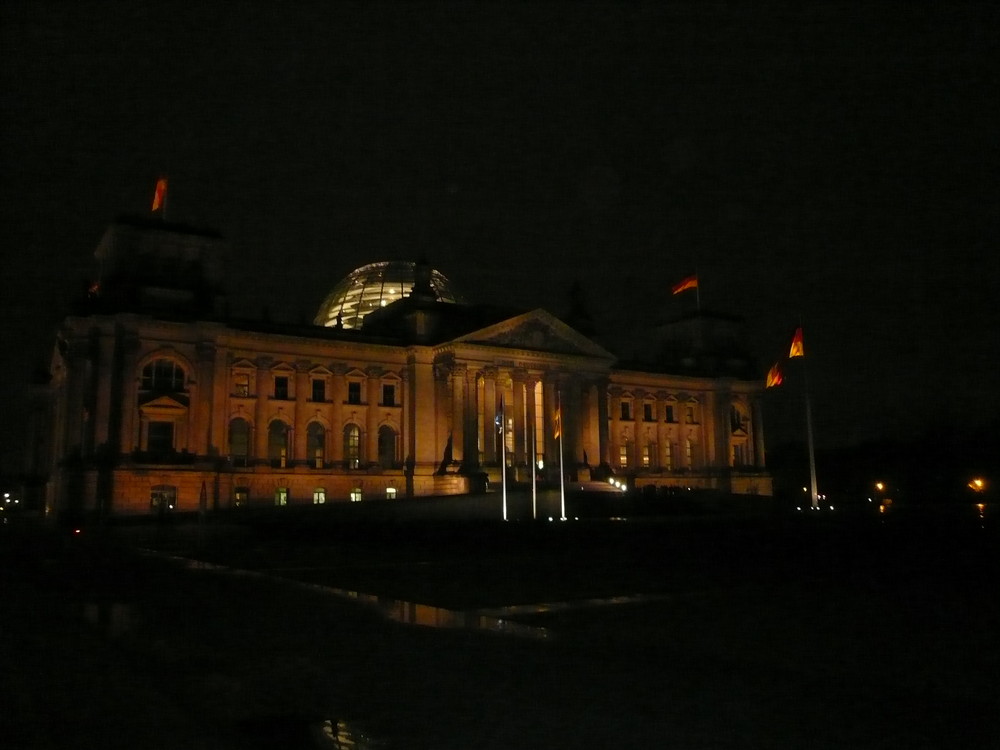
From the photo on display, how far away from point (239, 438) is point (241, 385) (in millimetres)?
4222

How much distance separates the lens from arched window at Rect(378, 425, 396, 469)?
77375 millimetres

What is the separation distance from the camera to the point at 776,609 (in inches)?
680

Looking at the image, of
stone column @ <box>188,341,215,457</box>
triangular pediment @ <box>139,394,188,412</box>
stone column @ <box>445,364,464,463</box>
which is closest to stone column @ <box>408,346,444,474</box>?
stone column @ <box>445,364,464,463</box>

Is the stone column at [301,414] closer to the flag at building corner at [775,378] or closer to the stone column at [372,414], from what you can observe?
the stone column at [372,414]

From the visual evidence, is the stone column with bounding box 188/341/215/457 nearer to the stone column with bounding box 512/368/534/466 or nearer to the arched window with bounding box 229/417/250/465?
the arched window with bounding box 229/417/250/465

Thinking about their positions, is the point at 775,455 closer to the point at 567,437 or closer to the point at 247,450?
the point at 567,437

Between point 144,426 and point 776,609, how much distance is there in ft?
190

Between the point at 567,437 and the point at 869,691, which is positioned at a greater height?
the point at 567,437

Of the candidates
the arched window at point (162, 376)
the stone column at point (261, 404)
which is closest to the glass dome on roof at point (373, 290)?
the stone column at point (261, 404)

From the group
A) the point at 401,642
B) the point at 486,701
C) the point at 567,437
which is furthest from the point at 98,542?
the point at 567,437

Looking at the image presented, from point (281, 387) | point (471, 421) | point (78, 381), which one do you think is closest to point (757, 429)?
point (471, 421)

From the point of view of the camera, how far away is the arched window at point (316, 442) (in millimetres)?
73750

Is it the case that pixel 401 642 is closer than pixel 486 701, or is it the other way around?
pixel 486 701

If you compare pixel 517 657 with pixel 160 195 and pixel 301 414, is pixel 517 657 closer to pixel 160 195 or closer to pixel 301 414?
pixel 301 414
